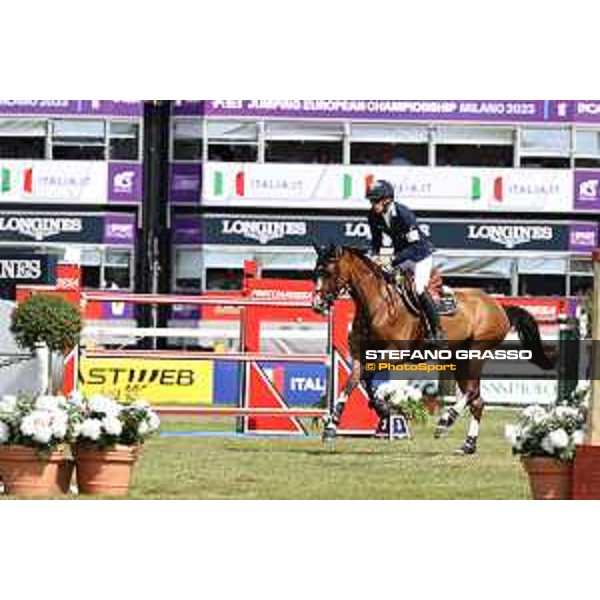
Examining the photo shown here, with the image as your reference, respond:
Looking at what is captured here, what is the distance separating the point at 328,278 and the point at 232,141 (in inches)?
22.3

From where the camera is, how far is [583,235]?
7969 mm

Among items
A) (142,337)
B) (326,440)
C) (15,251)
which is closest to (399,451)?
(326,440)

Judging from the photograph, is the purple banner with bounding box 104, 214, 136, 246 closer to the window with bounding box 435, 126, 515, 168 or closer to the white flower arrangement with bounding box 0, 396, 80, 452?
the white flower arrangement with bounding box 0, 396, 80, 452

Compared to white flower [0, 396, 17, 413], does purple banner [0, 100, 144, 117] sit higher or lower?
higher

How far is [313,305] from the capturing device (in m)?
8.40

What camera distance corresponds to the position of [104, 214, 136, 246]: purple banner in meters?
7.84

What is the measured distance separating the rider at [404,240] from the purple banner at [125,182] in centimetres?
75

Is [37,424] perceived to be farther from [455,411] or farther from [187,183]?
[455,411]

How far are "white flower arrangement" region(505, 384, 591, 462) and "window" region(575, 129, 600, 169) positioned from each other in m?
0.82

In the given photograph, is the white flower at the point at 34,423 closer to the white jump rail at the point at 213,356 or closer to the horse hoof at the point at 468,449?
the white jump rail at the point at 213,356

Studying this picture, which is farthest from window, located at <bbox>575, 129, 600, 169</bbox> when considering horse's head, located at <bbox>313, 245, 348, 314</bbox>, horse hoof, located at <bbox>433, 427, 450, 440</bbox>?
horse hoof, located at <bbox>433, 427, 450, 440</bbox>

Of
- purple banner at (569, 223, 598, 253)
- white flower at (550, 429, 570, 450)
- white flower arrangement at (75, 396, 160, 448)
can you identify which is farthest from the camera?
purple banner at (569, 223, 598, 253)

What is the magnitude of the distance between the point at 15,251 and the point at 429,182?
1.36 meters

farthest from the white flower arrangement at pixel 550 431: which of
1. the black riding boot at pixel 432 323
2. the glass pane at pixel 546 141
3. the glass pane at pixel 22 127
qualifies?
the glass pane at pixel 22 127
